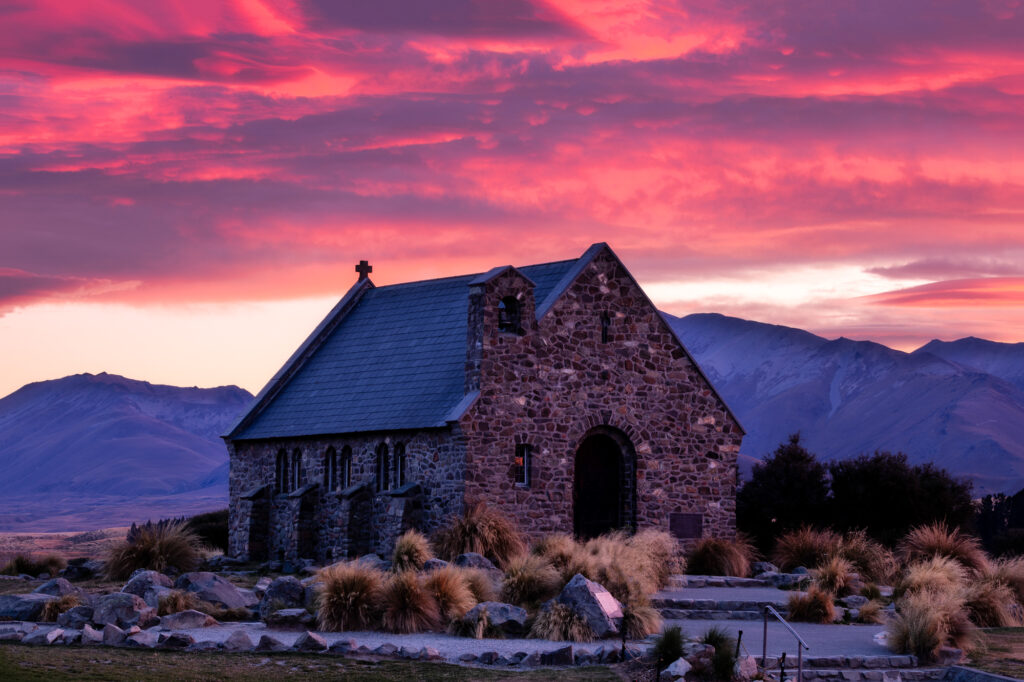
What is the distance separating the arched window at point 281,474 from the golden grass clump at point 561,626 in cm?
2173

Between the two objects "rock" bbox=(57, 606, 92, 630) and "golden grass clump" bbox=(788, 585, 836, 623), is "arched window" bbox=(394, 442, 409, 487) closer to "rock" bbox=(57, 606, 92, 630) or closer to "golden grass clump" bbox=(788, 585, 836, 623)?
"golden grass clump" bbox=(788, 585, 836, 623)

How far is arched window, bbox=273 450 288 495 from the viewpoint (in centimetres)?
4433

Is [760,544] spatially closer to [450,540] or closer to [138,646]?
[450,540]

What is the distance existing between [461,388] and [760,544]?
14.4m

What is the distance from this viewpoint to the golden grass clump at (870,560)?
34250 mm

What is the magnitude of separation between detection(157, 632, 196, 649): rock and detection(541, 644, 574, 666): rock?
5554 millimetres

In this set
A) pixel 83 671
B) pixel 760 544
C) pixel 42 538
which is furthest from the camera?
pixel 42 538

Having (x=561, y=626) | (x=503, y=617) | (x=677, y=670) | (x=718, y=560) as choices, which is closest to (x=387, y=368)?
(x=718, y=560)

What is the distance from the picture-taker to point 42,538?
16988cm

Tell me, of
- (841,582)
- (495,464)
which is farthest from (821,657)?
(495,464)

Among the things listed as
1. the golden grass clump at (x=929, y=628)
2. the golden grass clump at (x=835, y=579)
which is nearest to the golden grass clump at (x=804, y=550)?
the golden grass clump at (x=835, y=579)

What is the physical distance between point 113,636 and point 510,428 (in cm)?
1637

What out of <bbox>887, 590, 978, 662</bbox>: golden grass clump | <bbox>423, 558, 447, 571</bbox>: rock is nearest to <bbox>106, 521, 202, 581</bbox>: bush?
<bbox>423, 558, 447, 571</bbox>: rock

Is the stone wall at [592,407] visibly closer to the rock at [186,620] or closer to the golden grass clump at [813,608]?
the golden grass clump at [813,608]
